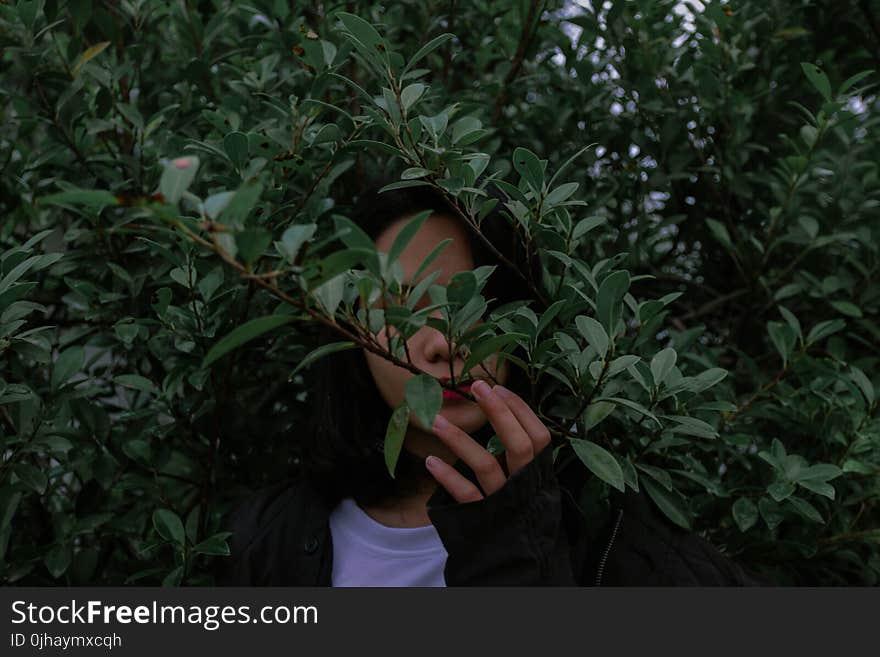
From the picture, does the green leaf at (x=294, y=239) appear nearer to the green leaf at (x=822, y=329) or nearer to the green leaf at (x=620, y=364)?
Answer: the green leaf at (x=620, y=364)

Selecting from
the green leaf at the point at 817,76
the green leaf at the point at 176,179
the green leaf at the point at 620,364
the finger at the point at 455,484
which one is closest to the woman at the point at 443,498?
the finger at the point at 455,484

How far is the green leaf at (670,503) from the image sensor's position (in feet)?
3.46

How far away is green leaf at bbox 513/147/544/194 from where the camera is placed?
0.94 metres

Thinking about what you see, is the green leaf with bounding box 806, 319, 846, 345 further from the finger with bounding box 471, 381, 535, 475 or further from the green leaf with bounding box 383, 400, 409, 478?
the green leaf with bounding box 383, 400, 409, 478

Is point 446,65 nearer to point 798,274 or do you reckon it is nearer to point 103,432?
point 798,274

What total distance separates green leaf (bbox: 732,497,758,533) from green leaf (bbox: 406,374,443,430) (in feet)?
2.11

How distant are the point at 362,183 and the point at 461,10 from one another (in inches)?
16.2

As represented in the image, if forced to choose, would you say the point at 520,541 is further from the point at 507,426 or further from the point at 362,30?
the point at 362,30

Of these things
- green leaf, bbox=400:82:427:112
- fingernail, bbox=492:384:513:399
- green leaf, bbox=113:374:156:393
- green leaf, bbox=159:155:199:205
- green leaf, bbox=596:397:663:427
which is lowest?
green leaf, bbox=113:374:156:393

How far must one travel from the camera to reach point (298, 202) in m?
1.21

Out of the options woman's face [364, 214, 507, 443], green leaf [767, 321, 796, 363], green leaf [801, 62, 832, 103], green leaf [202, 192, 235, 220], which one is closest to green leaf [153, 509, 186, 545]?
woman's face [364, 214, 507, 443]

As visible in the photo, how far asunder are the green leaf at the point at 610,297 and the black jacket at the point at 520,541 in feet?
0.59

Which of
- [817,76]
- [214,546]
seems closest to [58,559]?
[214,546]

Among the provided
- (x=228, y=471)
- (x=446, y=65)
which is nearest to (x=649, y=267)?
(x=446, y=65)
